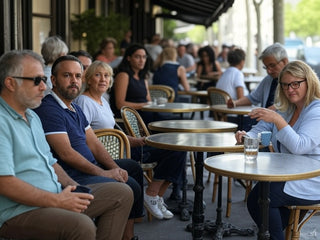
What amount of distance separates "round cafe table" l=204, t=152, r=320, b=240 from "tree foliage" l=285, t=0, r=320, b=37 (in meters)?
51.0

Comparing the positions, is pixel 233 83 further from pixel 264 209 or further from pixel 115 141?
pixel 264 209

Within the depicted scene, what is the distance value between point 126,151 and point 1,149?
1.65 metres

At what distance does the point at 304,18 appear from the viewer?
5419 centimetres

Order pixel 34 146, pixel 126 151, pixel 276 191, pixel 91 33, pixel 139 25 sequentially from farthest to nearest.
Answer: pixel 139 25, pixel 91 33, pixel 126 151, pixel 276 191, pixel 34 146

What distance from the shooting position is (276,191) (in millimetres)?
3299

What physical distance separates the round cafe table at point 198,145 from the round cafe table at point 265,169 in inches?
8.0

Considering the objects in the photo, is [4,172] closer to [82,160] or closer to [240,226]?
[82,160]

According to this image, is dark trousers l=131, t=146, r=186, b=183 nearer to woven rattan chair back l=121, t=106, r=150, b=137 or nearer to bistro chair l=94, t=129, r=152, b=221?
woven rattan chair back l=121, t=106, r=150, b=137

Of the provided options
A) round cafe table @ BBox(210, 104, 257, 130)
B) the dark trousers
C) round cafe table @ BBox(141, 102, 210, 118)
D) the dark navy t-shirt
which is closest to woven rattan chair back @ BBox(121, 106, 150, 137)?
the dark trousers

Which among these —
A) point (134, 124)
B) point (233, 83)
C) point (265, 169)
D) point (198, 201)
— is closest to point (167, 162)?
point (134, 124)

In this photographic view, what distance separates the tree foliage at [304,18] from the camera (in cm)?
5338

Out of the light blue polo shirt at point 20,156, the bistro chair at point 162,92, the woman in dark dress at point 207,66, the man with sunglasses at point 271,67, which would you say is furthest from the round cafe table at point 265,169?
the woman in dark dress at point 207,66

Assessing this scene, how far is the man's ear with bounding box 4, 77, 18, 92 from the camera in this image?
2.72 meters

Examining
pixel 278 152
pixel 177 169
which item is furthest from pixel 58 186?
pixel 177 169
